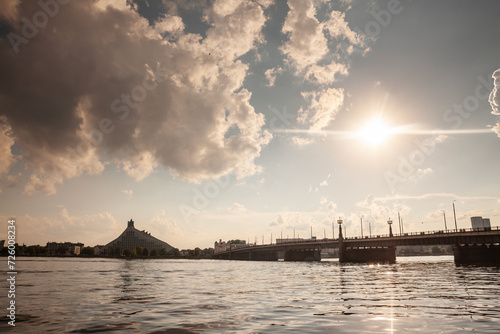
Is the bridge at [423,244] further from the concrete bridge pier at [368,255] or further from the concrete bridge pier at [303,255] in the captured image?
the concrete bridge pier at [303,255]

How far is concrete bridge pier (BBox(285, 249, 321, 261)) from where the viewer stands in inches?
6929

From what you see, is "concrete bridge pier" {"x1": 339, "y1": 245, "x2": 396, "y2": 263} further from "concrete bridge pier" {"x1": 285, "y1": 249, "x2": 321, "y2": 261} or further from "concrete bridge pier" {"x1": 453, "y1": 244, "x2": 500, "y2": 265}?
"concrete bridge pier" {"x1": 285, "y1": 249, "x2": 321, "y2": 261}

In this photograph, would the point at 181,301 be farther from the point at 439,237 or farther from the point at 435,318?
the point at 439,237

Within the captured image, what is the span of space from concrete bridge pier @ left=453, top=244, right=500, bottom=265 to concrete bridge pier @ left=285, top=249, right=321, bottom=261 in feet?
298

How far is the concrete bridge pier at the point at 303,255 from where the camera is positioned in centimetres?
17600

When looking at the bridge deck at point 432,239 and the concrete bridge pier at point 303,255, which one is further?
the concrete bridge pier at point 303,255

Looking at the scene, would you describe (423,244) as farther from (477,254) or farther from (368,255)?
(368,255)

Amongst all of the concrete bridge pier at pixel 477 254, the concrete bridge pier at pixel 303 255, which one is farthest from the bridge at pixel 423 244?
the concrete bridge pier at pixel 303 255

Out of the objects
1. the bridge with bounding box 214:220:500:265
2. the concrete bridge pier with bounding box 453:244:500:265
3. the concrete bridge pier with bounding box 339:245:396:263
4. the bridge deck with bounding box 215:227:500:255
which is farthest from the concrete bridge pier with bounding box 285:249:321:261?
the concrete bridge pier with bounding box 453:244:500:265

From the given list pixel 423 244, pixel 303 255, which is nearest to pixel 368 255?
pixel 423 244

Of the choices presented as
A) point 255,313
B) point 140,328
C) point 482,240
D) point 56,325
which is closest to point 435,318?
point 255,313

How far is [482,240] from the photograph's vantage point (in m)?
83.4

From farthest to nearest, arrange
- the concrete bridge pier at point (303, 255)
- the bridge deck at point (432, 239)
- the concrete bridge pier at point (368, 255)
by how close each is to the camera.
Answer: the concrete bridge pier at point (303, 255)
the concrete bridge pier at point (368, 255)
the bridge deck at point (432, 239)

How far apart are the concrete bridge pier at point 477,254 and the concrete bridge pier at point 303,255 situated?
90978mm
